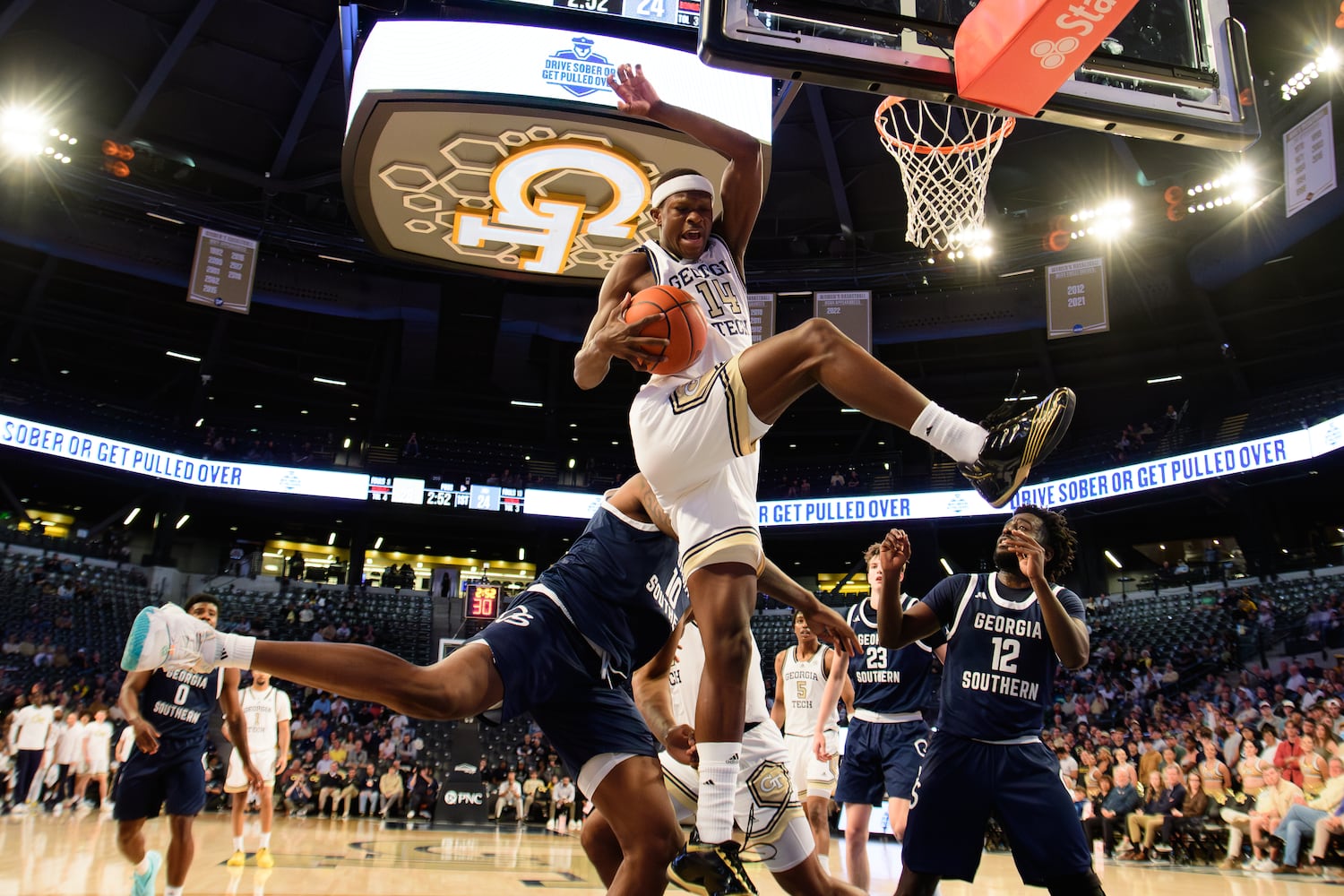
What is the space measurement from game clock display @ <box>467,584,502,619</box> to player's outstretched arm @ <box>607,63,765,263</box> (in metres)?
19.9

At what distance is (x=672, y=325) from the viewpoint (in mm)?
3424

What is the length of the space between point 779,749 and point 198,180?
24.1m

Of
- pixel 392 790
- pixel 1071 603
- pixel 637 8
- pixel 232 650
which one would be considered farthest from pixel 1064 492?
pixel 232 650

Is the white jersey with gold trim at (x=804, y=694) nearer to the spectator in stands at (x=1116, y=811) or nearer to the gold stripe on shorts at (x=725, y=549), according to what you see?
the gold stripe on shorts at (x=725, y=549)

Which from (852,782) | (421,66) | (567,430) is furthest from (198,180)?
(852,782)

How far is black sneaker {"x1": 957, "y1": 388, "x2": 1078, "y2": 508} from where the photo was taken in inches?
117

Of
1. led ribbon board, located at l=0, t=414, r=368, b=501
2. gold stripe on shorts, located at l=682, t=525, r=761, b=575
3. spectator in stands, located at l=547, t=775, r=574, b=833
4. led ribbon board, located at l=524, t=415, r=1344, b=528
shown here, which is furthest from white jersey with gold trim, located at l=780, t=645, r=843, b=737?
led ribbon board, located at l=0, t=414, r=368, b=501

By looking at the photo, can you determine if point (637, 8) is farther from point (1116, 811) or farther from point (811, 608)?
point (1116, 811)

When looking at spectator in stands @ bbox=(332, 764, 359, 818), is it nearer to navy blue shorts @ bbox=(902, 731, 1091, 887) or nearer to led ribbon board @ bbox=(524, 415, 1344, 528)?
led ribbon board @ bbox=(524, 415, 1344, 528)

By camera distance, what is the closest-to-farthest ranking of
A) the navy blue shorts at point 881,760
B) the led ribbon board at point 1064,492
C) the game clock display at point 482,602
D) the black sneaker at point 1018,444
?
the black sneaker at point 1018,444 < the navy blue shorts at point 881,760 < the led ribbon board at point 1064,492 < the game clock display at point 482,602

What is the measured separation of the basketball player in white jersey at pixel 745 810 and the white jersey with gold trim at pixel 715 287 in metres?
1.18

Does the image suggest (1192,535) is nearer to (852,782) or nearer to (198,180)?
(852,782)

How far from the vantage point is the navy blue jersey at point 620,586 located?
135 inches

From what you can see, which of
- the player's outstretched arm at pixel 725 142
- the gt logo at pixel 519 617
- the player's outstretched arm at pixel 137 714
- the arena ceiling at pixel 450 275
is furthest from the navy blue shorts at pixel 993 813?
the arena ceiling at pixel 450 275
